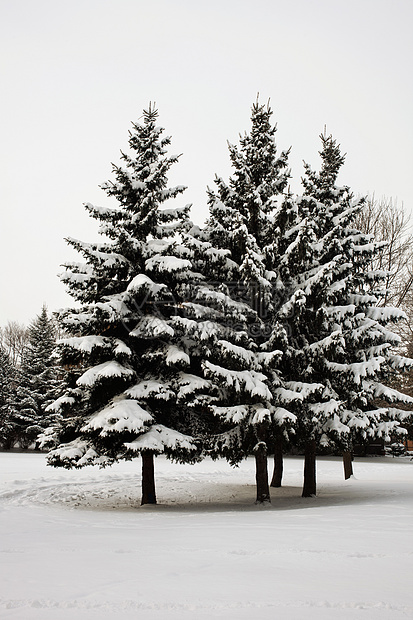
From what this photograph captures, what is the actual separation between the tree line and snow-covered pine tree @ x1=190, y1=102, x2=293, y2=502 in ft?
0.14

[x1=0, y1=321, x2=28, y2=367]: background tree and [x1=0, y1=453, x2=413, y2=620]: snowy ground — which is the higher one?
[x1=0, y1=321, x2=28, y2=367]: background tree

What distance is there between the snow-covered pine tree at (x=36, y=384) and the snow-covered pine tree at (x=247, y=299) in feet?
95.4

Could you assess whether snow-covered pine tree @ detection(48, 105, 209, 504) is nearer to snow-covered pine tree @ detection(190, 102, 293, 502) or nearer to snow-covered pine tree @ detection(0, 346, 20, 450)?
snow-covered pine tree @ detection(190, 102, 293, 502)

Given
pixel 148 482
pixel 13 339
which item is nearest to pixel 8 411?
pixel 13 339

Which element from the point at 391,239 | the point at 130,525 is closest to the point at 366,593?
the point at 130,525

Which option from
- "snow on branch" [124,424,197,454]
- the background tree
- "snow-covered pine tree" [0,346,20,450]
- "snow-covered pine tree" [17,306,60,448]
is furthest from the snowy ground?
the background tree

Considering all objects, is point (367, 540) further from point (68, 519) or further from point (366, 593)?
point (68, 519)

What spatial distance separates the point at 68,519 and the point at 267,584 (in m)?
7.22

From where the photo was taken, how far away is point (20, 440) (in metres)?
46.3

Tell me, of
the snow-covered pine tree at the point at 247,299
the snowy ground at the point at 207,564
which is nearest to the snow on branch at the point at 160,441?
the snow-covered pine tree at the point at 247,299

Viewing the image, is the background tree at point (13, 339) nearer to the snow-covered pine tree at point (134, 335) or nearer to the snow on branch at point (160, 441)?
the snow-covered pine tree at point (134, 335)

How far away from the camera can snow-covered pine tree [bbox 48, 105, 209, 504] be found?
13.1 metres

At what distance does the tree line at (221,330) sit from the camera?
13.0m

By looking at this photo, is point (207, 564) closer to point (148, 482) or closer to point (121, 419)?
point (121, 419)
